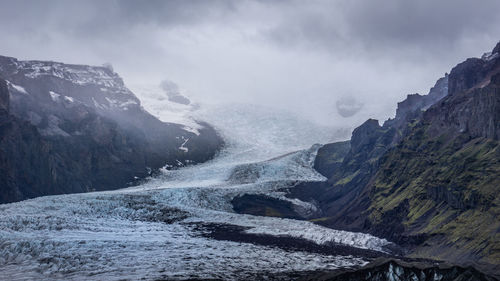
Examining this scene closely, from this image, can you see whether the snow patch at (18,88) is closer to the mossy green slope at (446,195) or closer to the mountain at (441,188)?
the mountain at (441,188)

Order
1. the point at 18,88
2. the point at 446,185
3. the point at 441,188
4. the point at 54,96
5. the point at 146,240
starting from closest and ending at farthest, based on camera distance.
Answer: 1. the point at 146,240
2. the point at 446,185
3. the point at 441,188
4. the point at 18,88
5. the point at 54,96

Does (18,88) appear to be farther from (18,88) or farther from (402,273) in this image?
(402,273)

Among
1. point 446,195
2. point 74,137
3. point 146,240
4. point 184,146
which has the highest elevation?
point 184,146

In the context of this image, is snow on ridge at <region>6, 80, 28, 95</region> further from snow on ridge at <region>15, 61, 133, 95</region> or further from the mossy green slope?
the mossy green slope

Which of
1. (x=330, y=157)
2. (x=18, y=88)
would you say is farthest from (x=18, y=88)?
(x=330, y=157)

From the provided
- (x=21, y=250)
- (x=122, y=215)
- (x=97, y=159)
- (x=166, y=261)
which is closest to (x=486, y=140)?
(x=166, y=261)

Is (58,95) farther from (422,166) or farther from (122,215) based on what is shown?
(422,166)
